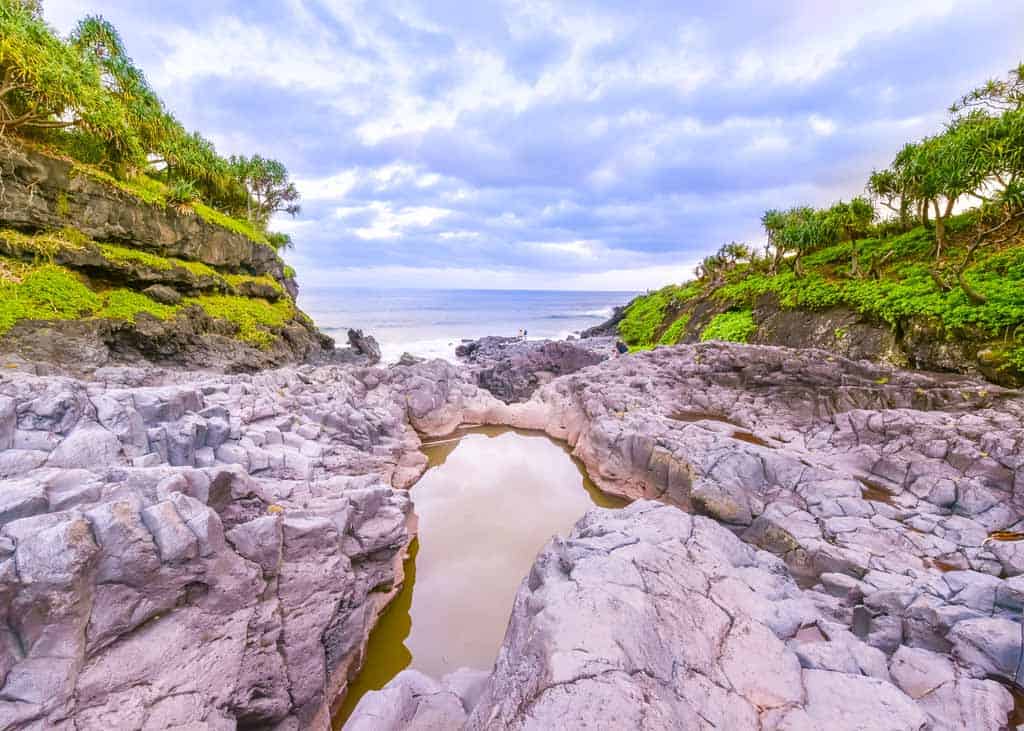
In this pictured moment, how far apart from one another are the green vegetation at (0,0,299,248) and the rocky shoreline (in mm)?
13390

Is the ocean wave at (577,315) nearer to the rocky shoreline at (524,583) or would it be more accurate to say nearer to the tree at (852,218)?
the tree at (852,218)

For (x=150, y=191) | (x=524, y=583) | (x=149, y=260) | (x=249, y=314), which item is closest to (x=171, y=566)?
(x=524, y=583)

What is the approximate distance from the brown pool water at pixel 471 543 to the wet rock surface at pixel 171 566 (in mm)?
600

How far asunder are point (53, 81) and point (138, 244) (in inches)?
232

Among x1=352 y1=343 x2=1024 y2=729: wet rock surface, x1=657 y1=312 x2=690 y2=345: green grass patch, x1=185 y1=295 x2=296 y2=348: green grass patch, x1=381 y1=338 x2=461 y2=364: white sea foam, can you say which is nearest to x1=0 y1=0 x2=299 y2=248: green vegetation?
x1=185 y1=295 x2=296 y2=348: green grass patch

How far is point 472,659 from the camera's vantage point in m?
6.05

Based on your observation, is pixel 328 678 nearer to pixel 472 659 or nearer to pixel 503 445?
pixel 472 659

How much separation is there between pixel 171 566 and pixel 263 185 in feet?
112

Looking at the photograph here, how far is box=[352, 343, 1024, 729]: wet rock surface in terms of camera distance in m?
3.28

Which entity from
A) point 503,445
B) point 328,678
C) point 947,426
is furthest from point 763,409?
point 328,678

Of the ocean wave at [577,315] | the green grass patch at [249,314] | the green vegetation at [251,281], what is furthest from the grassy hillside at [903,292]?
the ocean wave at [577,315]

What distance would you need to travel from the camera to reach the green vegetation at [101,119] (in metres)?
12.8

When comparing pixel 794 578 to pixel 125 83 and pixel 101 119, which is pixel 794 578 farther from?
pixel 125 83

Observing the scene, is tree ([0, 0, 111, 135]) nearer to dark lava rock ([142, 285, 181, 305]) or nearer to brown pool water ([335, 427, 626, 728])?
dark lava rock ([142, 285, 181, 305])
